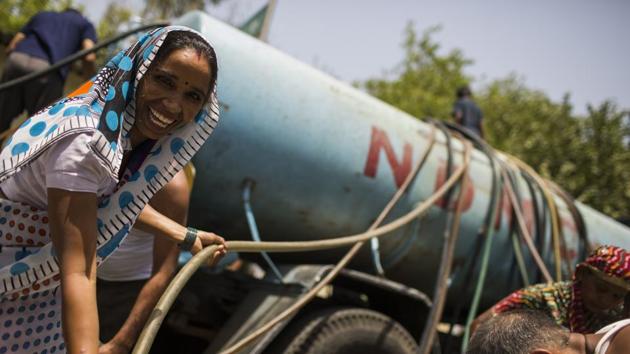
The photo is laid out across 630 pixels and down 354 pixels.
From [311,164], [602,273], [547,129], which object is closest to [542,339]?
[602,273]

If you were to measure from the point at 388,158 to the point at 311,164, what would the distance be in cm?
48

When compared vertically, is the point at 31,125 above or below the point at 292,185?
above

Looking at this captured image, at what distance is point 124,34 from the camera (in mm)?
2805

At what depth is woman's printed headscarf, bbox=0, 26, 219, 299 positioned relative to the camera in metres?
1.20

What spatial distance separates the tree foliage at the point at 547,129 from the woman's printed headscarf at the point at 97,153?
32.4 ft

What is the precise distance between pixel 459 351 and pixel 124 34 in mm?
2652

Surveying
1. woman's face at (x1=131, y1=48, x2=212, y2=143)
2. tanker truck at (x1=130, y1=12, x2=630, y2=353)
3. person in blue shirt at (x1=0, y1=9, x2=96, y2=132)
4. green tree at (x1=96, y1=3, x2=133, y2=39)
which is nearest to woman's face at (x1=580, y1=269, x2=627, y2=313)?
tanker truck at (x1=130, y1=12, x2=630, y2=353)

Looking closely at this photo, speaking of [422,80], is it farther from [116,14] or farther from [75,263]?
[75,263]

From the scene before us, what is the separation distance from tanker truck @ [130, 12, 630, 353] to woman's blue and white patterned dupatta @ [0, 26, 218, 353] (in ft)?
3.61

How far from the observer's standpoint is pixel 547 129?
13234 mm

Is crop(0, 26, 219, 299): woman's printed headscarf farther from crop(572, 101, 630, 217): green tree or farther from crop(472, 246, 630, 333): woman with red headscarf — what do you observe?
crop(572, 101, 630, 217): green tree

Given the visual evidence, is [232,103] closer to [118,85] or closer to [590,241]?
[118,85]

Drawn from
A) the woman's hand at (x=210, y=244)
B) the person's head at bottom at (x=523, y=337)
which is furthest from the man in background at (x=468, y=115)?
the woman's hand at (x=210, y=244)

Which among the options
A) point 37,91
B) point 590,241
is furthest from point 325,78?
point 590,241
